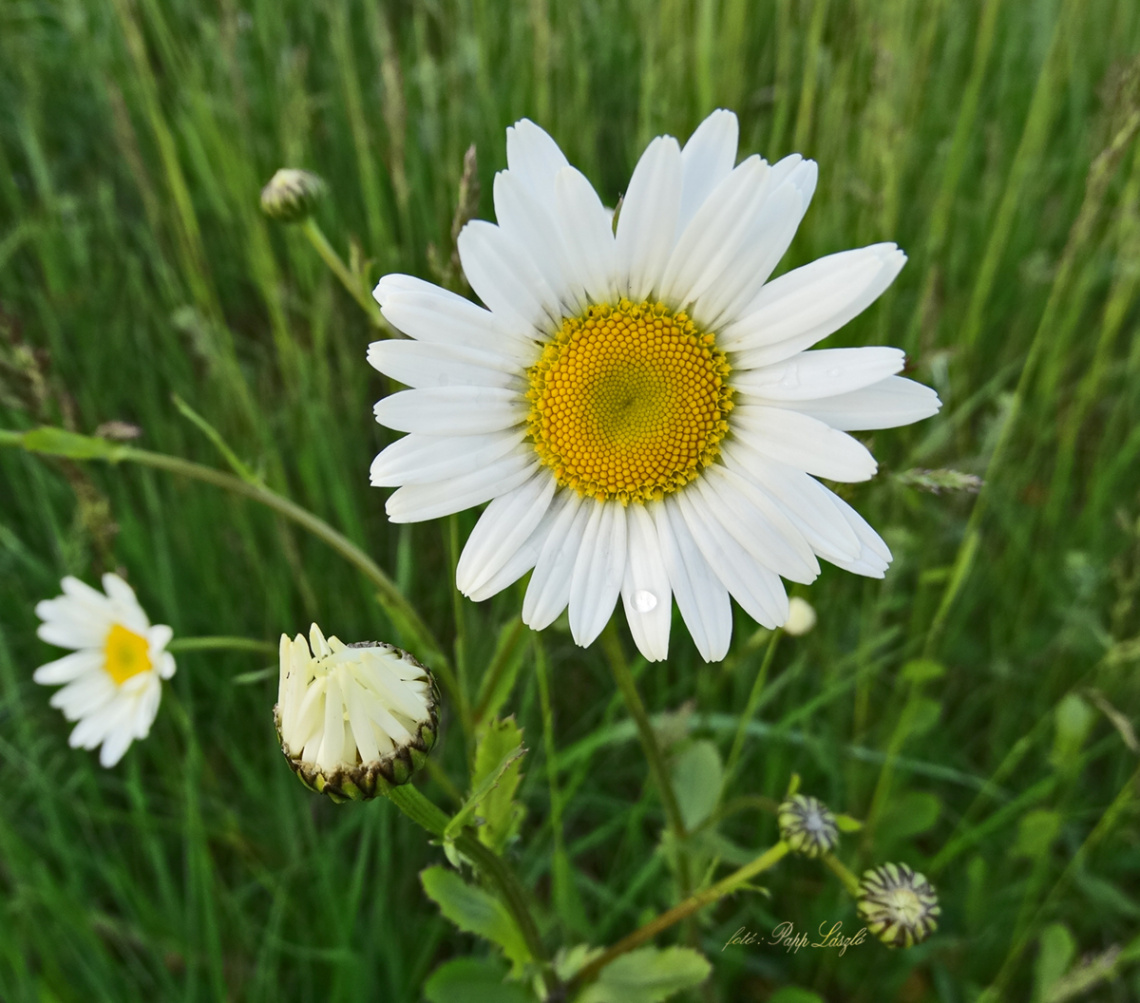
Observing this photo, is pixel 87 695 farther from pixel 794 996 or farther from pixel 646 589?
pixel 794 996

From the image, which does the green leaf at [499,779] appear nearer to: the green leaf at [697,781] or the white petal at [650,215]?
the green leaf at [697,781]

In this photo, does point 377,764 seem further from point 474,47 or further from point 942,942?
point 474,47

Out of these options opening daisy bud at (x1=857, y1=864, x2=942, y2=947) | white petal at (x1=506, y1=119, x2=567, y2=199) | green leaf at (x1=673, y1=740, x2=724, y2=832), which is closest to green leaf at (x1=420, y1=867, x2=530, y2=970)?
green leaf at (x1=673, y1=740, x2=724, y2=832)

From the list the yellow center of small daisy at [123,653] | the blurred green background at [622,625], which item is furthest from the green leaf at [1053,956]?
the yellow center of small daisy at [123,653]

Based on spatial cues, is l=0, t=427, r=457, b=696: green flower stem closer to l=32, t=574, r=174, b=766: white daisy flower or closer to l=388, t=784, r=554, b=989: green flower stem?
l=388, t=784, r=554, b=989: green flower stem

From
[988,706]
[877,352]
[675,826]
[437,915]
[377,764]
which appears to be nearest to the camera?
[377,764]

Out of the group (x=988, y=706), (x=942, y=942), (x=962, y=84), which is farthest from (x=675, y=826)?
(x=962, y=84)
